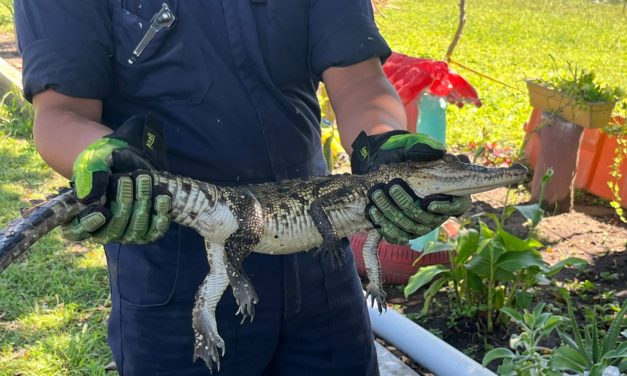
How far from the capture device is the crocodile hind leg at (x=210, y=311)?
2.08 metres

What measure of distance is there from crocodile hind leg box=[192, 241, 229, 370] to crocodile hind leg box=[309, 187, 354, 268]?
0.32 metres

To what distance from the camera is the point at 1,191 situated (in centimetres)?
583

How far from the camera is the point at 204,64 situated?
213 cm

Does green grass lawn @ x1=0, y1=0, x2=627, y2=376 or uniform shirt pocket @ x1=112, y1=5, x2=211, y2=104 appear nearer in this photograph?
uniform shirt pocket @ x1=112, y1=5, x2=211, y2=104

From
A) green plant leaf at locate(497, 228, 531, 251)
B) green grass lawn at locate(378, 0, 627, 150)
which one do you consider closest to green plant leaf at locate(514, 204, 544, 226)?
green plant leaf at locate(497, 228, 531, 251)

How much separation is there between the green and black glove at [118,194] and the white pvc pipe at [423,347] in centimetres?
184

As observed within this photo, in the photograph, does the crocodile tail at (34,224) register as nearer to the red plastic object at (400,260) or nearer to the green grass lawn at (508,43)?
the red plastic object at (400,260)

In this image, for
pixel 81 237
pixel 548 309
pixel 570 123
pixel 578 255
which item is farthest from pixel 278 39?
pixel 570 123

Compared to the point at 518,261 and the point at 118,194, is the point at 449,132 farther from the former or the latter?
the point at 118,194

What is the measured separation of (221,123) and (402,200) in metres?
0.58

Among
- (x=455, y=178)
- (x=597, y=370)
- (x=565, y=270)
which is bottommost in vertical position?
(x=565, y=270)

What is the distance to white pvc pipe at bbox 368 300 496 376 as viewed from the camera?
3.23 meters

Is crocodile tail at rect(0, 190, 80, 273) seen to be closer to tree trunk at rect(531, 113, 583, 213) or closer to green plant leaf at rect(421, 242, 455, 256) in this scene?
green plant leaf at rect(421, 242, 455, 256)

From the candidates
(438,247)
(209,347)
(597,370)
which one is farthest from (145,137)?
(438,247)
